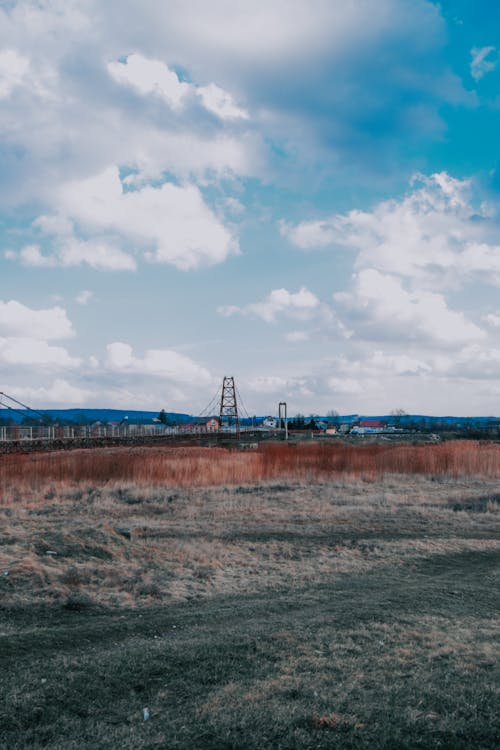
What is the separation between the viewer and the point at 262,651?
5.39m

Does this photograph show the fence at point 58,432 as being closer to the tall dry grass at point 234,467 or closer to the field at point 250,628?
the tall dry grass at point 234,467

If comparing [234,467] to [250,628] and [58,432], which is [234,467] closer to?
[250,628]

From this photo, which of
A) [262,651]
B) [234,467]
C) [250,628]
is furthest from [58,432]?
[262,651]

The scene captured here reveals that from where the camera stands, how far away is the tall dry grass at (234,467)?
74.4ft

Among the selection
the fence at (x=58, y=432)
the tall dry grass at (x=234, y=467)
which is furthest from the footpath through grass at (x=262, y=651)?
the fence at (x=58, y=432)

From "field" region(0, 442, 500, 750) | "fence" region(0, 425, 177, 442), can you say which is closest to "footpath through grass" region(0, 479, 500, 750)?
"field" region(0, 442, 500, 750)

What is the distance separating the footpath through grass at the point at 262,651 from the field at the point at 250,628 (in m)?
0.02

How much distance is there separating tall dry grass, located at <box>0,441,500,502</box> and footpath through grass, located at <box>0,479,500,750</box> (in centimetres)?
1129

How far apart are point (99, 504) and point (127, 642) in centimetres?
1198

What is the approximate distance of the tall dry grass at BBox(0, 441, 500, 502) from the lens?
22.7 metres

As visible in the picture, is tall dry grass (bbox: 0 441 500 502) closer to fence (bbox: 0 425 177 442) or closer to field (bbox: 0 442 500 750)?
field (bbox: 0 442 500 750)

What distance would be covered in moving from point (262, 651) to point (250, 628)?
758 millimetres

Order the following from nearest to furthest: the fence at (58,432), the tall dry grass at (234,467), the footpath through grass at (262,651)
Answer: the footpath through grass at (262,651)
the tall dry grass at (234,467)
the fence at (58,432)

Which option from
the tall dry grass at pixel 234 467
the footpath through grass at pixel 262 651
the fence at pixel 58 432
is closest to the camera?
the footpath through grass at pixel 262 651
